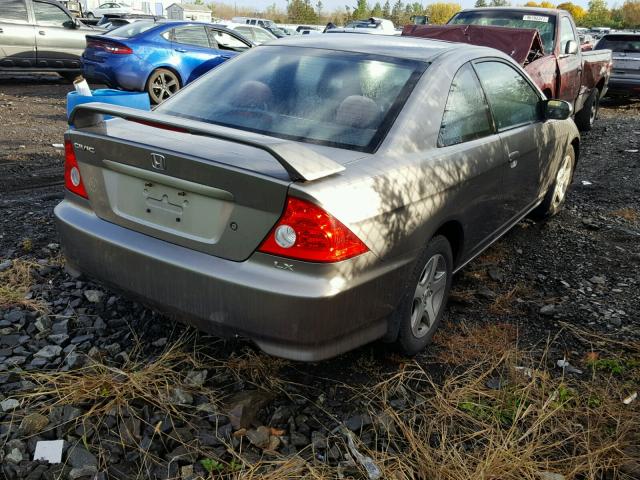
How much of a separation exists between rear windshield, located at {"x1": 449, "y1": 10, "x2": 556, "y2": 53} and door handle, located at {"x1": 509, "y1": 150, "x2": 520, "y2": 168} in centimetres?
509

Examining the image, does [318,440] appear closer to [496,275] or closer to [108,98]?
[496,275]

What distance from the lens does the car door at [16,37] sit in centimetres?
1200

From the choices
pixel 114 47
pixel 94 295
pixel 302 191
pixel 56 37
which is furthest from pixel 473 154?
pixel 56 37

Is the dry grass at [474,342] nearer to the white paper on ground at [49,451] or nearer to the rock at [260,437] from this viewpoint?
the rock at [260,437]

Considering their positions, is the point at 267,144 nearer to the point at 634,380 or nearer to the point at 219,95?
the point at 219,95

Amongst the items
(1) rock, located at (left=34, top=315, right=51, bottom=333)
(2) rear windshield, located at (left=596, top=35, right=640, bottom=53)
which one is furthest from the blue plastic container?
(2) rear windshield, located at (left=596, top=35, right=640, bottom=53)

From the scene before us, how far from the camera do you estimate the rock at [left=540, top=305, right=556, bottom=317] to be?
3.87 meters

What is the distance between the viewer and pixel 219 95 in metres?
3.43

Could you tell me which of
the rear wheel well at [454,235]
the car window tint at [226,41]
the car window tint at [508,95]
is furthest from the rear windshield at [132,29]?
the rear wheel well at [454,235]

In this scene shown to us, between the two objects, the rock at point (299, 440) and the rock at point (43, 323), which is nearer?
the rock at point (299, 440)

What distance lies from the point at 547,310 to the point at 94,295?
2759mm

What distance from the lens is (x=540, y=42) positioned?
8.02m

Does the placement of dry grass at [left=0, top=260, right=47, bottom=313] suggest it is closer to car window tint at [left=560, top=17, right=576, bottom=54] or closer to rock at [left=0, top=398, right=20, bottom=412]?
rock at [left=0, top=398, right=20, bottom=412]

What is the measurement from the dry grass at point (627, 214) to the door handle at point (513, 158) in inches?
91.3
